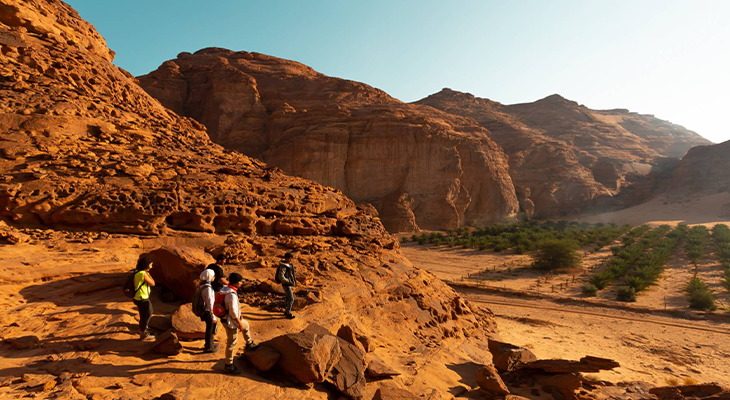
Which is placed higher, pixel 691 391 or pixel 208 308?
pixel 208 308

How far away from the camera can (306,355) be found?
16.0 ft

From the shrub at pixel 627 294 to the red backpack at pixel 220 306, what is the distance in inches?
739

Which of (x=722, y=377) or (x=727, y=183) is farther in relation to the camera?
(x=727, y=183)

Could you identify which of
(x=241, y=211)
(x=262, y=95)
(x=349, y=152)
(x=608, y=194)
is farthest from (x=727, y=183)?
(x=241, y=211)

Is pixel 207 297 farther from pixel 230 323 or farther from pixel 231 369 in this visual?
pixel 231 369

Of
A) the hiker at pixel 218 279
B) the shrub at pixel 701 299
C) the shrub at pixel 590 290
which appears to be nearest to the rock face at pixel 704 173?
the shrub at pixel 701 299

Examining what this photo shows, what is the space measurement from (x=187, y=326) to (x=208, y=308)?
0.74m

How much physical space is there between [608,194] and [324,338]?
6421cm

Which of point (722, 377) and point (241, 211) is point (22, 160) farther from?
point (722, 377)

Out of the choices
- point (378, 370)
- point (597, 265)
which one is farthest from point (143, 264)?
point (597, 265)

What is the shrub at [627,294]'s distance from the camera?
16.9m

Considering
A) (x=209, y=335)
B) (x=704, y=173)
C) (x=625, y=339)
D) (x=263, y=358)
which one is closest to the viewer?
(x=263, y=358)

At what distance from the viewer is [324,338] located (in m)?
5.32

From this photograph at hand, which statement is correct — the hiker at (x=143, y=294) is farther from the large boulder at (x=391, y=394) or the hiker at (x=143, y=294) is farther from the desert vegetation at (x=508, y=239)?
the desert vegetation at (x=508, y=239)
